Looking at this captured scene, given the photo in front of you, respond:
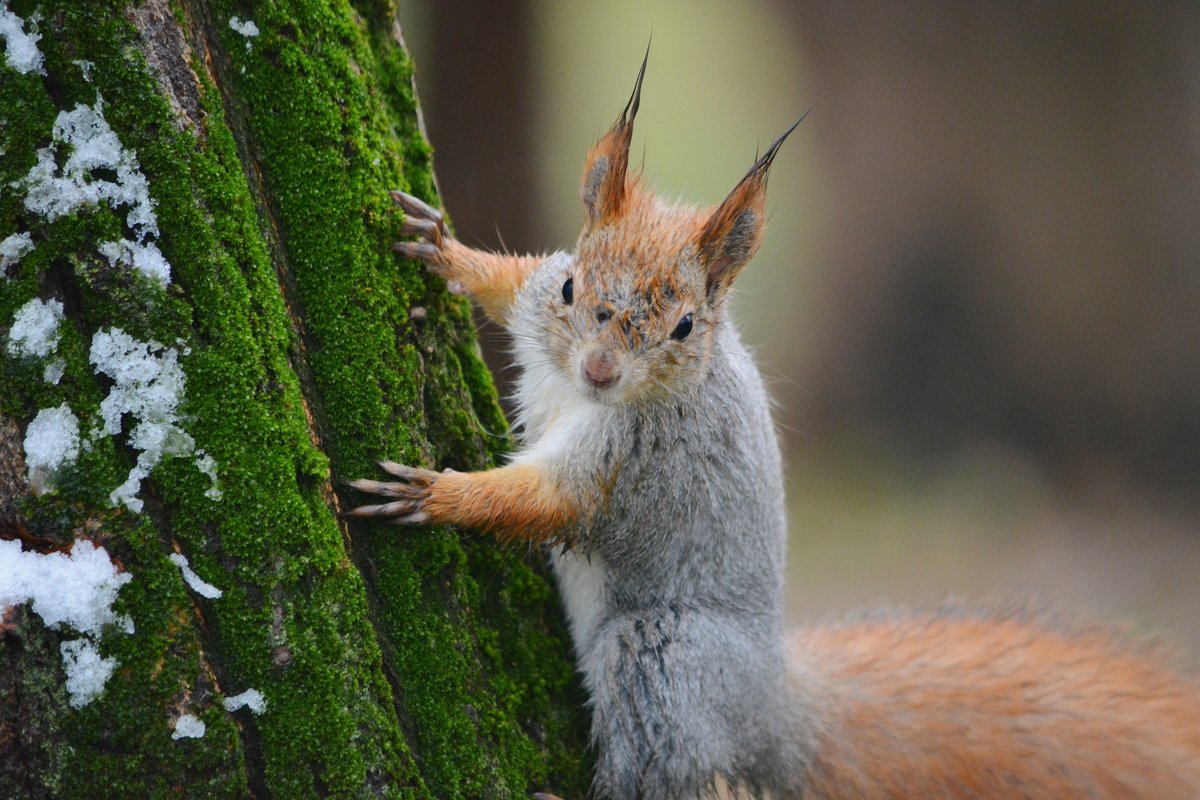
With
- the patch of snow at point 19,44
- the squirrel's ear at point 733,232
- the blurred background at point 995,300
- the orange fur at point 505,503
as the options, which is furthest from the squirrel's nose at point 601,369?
the blurred background at point 995,300

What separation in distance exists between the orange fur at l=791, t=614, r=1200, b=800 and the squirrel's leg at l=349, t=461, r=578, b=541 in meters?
1.04

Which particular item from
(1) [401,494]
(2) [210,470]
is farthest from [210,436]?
(1) [401,494]

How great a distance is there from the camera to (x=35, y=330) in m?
1.82

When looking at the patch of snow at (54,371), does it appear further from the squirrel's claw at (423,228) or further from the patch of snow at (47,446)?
the squirrel's claw at (423,228)

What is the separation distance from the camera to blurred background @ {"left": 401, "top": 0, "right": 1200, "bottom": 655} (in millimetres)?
7949

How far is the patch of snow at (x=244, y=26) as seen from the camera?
2203 mm

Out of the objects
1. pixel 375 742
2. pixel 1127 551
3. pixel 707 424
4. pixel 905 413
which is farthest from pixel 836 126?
pixel 375 742

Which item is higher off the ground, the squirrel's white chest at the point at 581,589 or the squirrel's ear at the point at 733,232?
the squirrel's ear at the point at 733,232

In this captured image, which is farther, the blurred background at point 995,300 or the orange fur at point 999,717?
the blurred background at point 995,300

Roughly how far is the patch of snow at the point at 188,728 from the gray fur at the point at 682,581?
3.72ft

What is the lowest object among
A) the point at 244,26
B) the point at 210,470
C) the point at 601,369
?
the point at 210,470

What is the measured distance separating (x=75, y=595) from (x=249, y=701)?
15.0 inches

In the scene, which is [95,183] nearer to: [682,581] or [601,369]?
[601,369]

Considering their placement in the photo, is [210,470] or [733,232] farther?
[733,232]
